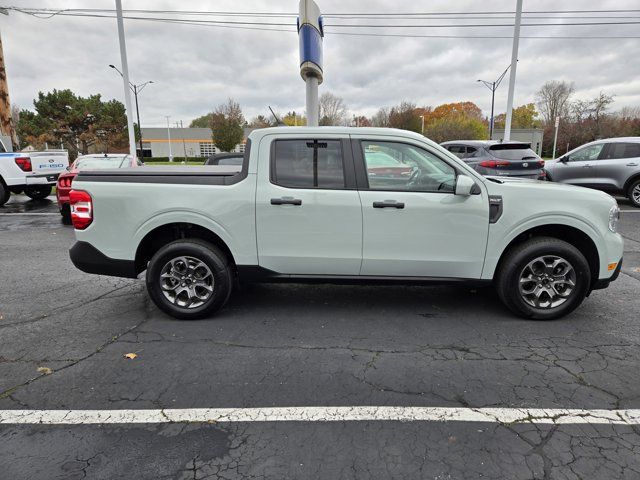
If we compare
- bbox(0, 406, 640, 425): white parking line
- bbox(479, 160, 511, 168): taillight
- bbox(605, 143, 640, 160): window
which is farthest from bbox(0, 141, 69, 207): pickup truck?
bbox(605, 143, 640, 160): window

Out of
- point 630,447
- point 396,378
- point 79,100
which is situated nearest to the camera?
point 630,447

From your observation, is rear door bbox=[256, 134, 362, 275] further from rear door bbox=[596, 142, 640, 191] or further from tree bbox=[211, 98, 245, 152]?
tree bbox=[211, 98, 245, 152]

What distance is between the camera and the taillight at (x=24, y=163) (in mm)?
11805

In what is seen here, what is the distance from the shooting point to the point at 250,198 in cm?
402

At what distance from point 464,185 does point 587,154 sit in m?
10.2

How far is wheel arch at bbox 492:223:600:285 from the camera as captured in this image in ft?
13.5

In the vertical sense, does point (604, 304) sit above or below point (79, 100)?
below

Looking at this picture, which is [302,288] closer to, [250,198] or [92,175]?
[250,198]

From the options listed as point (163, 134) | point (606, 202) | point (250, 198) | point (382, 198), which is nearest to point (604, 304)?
point (606, 202)

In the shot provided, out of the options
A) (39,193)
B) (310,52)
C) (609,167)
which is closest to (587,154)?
(609,167)

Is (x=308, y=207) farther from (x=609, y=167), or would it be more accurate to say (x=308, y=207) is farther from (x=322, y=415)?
(x=609, y=167)

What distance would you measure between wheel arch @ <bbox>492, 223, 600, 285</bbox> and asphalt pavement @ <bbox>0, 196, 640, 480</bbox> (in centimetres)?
56

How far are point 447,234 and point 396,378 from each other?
1.50 m

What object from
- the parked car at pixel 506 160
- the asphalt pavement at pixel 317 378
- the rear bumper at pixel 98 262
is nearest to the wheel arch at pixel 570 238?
the asphalt pavement at pixel 317 378
